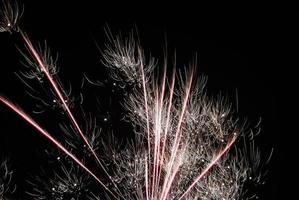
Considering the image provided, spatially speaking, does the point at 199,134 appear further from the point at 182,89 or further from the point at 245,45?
the point at 245,45

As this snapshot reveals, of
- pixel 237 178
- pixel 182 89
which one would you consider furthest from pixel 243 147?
pixel 182 89

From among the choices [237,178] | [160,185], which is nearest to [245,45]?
[237,178]

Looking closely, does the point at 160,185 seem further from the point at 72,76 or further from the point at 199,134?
the point at 72,76

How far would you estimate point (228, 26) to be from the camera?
5332 mm

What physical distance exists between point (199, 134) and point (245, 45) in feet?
4.80

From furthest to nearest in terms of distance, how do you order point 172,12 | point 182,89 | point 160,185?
1. point 172,12
2. point 182,89
3. point 160,185

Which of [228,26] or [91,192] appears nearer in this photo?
[91,192]

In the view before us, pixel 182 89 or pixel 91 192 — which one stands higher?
pixel 182 89

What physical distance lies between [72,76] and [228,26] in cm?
223

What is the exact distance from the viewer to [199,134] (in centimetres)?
486

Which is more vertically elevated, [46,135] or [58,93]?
[58,93]

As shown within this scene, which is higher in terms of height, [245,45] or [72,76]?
[245,45]

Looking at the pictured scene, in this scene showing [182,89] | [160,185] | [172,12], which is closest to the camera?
[160,185]

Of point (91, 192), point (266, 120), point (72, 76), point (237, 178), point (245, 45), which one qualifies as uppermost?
point (245, 45)
